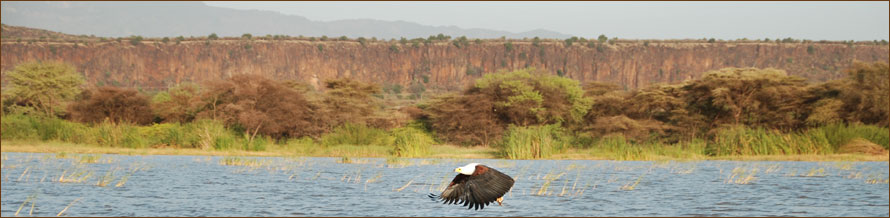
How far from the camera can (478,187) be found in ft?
32.6

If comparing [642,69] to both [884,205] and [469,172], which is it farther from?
[469,172]

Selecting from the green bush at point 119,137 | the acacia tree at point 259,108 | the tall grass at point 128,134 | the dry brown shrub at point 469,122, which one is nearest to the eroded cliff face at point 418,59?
the dry brown shrub at point 469,122

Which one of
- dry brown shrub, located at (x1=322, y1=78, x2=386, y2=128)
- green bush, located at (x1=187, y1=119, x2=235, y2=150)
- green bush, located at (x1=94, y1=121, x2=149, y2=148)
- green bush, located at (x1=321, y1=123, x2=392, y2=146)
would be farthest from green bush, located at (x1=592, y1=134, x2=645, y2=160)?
green bush, located at (x1=94, y1=121, x2=149, y2=148)

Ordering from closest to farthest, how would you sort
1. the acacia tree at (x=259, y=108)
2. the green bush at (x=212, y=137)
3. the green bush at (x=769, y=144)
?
the green bush at (x=769, y=144), the green bush at (x=212, y=137), the acacia tree at (x=259, y=108)

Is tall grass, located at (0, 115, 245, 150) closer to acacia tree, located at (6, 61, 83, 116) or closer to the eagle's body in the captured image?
acacia tree, located at (6, 61, 83, 116)

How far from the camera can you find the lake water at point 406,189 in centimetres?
1420

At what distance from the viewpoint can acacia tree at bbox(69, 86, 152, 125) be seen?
39.5 metres

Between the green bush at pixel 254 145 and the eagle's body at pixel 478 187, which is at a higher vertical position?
the eagle's body at pixel 478 187

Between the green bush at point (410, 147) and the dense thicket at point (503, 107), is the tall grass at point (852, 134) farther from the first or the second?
the green bush at point (410, 147)

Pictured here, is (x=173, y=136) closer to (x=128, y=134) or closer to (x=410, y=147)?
(x=128, y=134)

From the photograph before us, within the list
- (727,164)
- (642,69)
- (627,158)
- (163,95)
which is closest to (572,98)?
(627,158)

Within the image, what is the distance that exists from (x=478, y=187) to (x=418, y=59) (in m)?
88.3

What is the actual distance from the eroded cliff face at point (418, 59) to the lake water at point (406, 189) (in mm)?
67188

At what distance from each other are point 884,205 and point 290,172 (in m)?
13.5
